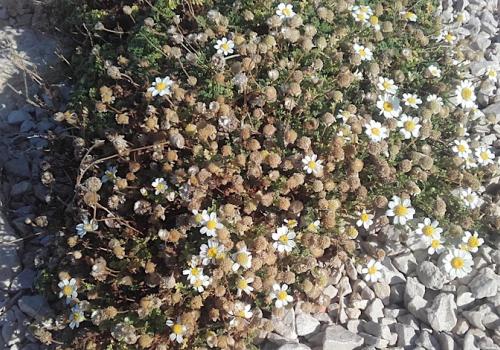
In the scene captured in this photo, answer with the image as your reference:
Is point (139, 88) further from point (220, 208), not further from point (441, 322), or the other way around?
point (441, 322)

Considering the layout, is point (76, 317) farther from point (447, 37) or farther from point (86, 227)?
point (447, 37)

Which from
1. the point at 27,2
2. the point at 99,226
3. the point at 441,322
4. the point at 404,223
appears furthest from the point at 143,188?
the point at 27,2

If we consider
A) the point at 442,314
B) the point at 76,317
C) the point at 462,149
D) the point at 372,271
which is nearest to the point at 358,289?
the point at 372,271

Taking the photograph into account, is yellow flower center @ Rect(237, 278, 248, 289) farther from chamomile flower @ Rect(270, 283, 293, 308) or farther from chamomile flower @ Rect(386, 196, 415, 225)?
chamomile flower @ Rect(386, 196, 415, 225)

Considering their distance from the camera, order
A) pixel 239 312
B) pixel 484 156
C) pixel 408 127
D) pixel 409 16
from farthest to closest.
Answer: pixel 409 16
pixel 484 156
pixel 408 127
pixel 239 312

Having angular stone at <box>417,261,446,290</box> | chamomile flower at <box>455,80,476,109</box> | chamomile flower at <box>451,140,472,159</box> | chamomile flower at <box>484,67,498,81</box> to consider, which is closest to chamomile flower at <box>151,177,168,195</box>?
angular stone at <box>417,261,446,290</box>

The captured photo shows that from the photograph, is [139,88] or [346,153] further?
[139,88]

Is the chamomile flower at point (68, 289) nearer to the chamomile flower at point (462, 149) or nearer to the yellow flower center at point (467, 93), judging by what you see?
the chamomile flower at point (462, 149)
